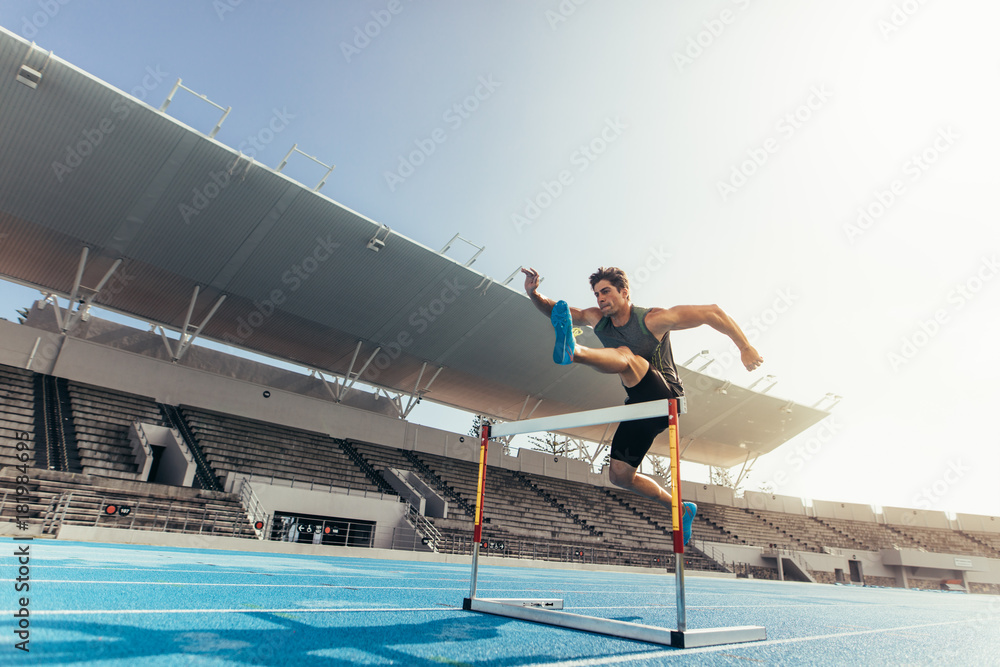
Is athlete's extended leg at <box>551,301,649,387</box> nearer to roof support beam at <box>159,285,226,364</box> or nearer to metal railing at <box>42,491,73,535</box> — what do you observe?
metal railing at <box>42,491,73,535</box>

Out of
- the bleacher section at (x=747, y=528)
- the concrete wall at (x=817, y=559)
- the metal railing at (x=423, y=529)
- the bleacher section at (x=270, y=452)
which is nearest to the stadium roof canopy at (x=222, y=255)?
the bleacher section at (x=270, y=452)

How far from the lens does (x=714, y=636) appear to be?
270cm

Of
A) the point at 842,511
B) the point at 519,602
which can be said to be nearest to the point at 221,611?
the point at 519,602

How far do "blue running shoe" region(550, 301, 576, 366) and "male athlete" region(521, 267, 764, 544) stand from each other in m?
0.08

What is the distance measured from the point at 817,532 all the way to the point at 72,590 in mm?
40203

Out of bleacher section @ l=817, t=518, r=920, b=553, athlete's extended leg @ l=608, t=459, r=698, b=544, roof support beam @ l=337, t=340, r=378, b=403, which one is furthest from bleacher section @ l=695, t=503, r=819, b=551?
athlete's extended leg @ l=608, t=459, r=698, b=544

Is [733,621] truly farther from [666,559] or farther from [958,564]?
[958,564]

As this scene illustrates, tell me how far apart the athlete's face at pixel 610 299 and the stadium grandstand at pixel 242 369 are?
30.3 feet

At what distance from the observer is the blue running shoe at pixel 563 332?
2.84 meters

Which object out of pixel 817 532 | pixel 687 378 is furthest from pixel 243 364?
pixel 817 532

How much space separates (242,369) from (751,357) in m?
21.0

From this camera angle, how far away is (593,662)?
79.6 inches

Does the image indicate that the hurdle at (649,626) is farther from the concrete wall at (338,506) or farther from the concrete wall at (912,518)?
the concrete wall at (912,518)

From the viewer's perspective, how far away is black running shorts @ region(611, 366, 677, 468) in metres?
3.32
